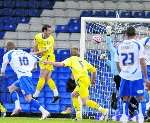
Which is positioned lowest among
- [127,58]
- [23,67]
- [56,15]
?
[23,67]

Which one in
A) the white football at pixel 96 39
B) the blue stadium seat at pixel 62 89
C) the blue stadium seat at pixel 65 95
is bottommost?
the blue stadium seat at pixel 65 95

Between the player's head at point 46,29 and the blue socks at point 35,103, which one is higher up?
the player's head at point 46,29

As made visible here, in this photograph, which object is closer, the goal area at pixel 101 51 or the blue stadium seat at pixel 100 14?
the goal area at pixel 101 51

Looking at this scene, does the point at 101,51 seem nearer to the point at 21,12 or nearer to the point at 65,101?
the point at 65,101

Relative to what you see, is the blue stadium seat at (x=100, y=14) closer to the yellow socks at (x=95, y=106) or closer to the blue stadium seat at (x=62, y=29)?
the blue stadium seat at (x=62, y=29)

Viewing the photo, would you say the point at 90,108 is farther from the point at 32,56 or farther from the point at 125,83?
the point at 125,83

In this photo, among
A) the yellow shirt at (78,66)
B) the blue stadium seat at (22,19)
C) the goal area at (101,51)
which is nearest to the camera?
the yellow shirt at (78,66)

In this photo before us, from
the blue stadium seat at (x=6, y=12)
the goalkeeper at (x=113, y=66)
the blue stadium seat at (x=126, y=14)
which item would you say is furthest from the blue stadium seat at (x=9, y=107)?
the blue stadium seat at (x=126, y=14)

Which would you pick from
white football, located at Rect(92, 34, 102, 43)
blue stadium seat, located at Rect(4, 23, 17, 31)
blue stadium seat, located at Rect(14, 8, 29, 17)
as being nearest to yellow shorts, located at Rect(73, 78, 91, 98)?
white football, located at Rect(92, 34, 102, 43)

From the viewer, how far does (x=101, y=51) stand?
16.6m

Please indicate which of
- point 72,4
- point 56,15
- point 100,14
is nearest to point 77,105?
point 100,14

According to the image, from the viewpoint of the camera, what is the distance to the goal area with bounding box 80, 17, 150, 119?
16.1m

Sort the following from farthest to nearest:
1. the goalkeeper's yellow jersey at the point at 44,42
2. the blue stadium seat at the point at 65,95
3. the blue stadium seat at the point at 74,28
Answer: the blue stadium seat at the point at 74,28
the blue stadium seat at the point at 65,95
the goalkeeper's yellow jersey at the point at 44,42

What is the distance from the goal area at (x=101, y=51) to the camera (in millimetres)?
16078
